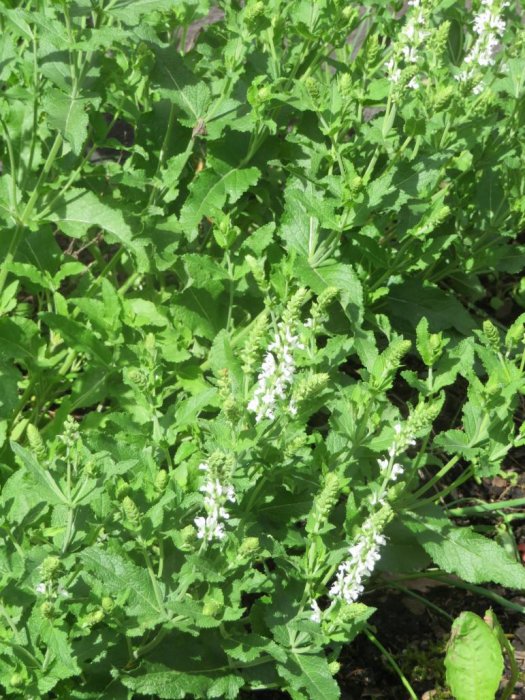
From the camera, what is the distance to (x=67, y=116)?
312cm

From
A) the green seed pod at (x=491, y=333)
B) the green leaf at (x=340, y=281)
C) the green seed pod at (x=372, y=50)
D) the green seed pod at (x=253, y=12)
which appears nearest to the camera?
the green seed pod at (x=491, y=333)

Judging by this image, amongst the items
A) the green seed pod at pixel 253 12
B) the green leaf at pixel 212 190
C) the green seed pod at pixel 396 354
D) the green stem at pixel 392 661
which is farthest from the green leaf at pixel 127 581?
the green seed pod at pixel 253 12

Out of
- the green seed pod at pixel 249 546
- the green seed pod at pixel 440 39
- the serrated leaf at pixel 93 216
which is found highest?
the green seed pod at pixel 440 39

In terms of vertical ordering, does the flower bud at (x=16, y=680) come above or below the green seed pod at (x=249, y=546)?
below

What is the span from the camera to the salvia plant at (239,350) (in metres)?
2.56

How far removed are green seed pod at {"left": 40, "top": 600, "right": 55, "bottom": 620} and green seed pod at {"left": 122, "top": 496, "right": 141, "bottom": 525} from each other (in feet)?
0.94

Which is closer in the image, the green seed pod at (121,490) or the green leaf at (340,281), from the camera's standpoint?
the green seed pod at (121,490)

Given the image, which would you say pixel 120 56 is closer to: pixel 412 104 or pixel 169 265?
pixel 169 265

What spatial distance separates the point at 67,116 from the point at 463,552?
197 cm

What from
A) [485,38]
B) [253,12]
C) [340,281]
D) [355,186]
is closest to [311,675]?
[340,281]

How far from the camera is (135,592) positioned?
254 centimetres

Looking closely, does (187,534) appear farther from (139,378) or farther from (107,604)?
(139,378)

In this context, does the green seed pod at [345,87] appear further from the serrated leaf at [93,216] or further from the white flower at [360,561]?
the white flower at [360,561]

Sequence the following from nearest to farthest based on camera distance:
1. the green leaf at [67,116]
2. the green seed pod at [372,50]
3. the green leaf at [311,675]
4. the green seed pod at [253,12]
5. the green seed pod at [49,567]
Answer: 1. the green seed pod at [49,567]
2. the green leaf at [311,675]
3. the green leaf at [67,116]
4. the green seed pod at [253,12]
5. the green seed pod at [372,50]
